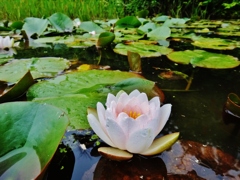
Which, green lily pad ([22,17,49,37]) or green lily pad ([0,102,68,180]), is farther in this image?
green lily pad ([22,17,49,37])

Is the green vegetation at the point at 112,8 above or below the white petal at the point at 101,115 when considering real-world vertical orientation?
below

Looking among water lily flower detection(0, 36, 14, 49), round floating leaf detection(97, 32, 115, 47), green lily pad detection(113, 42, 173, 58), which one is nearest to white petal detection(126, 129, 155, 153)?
green lily pad detection(113, 42, 173, 58)

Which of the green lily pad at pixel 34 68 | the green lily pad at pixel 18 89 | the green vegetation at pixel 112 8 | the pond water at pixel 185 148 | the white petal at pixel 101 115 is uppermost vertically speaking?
the white petal at pixel 101 115

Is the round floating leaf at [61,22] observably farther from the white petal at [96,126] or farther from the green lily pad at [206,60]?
the white petal at [96,126]

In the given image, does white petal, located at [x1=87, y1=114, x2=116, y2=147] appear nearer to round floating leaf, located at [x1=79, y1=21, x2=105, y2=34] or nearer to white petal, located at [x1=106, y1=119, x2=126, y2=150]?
white petal, located at [x1=106, y1=119, x2=126, y2=150]

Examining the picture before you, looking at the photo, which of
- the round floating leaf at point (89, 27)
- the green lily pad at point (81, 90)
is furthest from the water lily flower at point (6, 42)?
the green lily pad at point (81, 90)

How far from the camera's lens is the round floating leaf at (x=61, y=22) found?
2.44 meters

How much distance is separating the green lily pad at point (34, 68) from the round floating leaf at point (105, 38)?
460 millimetres

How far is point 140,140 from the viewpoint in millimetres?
547

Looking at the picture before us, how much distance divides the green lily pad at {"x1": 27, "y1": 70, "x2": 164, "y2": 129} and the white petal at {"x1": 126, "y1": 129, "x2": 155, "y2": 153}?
0.19 m

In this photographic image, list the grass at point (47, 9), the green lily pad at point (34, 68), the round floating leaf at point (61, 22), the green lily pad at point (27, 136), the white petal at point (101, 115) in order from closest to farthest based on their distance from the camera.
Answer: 1. the green lily pad at point (27, 136)
2. the white petal at point (101, 115)
3. the green lily pad at point (34, 68)
4. the round floating leaf at point (61, 22)
5. the grass at point (47, 9)

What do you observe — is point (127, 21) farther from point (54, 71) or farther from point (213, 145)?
point (213, 145)

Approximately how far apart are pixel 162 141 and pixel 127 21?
238 cm

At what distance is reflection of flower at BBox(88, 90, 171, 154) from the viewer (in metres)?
0.54
